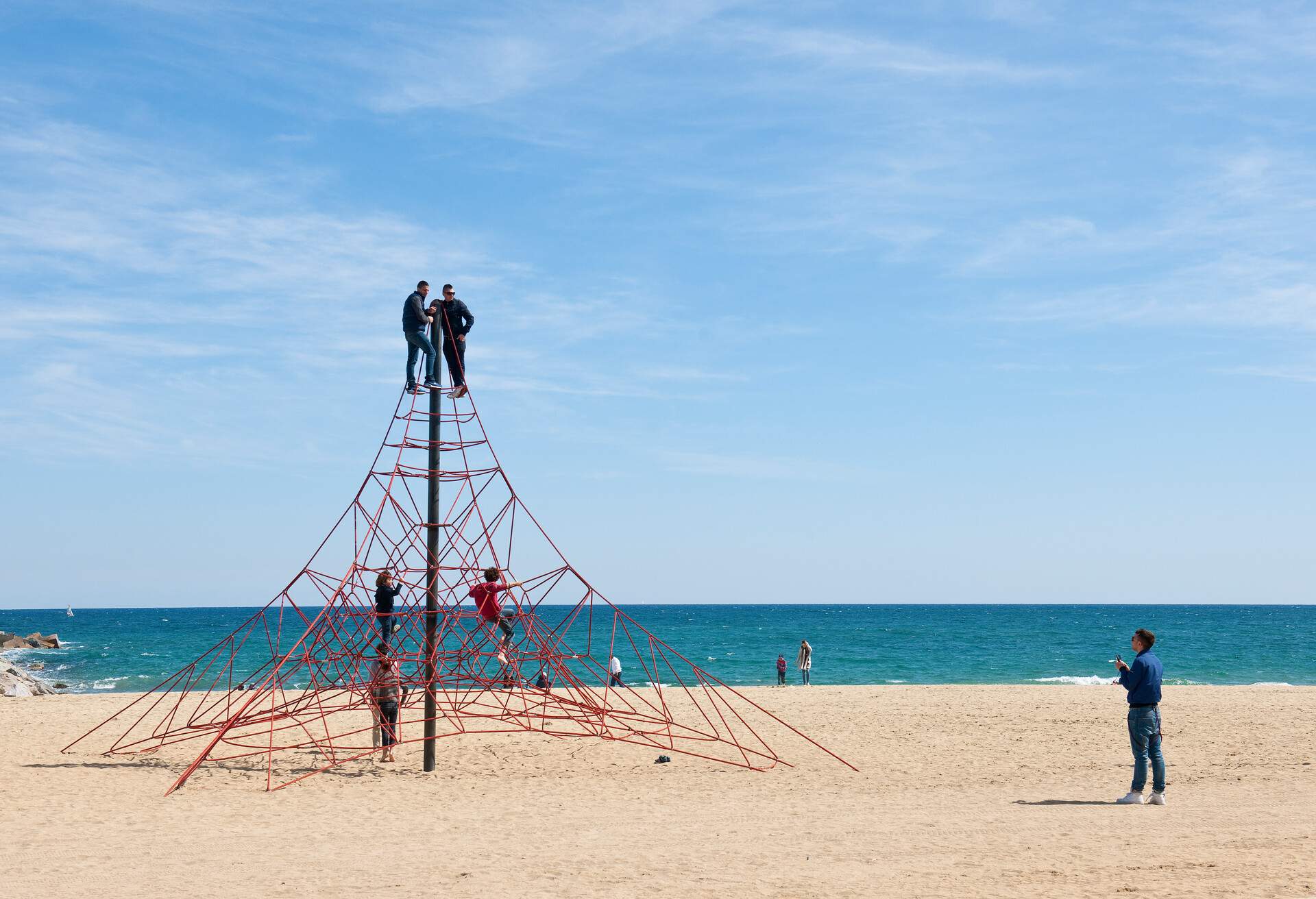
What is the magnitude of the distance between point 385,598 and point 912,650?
159 feet

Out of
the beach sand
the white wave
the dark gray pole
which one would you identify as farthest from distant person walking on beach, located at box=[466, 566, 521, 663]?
→ the white wave

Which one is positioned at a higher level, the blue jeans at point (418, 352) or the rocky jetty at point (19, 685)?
the blue jeans at point (418, 352)

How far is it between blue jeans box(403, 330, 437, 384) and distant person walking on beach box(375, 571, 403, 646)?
2.19 m

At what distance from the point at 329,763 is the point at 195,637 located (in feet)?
218

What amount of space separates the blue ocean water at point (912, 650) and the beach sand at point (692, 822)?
22145mm

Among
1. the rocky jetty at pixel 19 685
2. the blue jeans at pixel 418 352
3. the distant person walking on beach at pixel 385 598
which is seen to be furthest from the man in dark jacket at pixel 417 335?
the rocky jetty at pixel 19 685

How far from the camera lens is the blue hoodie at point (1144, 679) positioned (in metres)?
9.62

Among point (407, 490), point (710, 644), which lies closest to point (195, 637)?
point (710, 644)

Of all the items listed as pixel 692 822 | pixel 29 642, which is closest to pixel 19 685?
Answer: pixel 692 822

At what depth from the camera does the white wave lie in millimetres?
35625

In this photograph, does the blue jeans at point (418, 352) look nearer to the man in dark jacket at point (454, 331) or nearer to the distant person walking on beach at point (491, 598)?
the man in dark jacket at point (454, 331)

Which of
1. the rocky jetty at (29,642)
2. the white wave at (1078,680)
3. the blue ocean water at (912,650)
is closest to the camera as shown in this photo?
the white wave at (1078,680)

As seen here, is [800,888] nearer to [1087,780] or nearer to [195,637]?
[1087,780]

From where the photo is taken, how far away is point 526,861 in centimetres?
800
